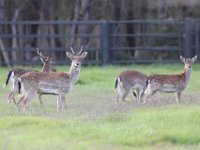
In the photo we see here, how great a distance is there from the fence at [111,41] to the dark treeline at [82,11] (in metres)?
0.11

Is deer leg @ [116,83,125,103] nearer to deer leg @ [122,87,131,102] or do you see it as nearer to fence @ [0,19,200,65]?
deer leg @ [122,87,131,102]

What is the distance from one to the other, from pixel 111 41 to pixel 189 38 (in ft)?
10.3

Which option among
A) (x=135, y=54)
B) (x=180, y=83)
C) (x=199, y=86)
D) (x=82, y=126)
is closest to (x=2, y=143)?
(x=82, y=126)

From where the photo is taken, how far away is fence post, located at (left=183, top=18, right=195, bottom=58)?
32750mm

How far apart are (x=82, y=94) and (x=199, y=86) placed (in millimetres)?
3803

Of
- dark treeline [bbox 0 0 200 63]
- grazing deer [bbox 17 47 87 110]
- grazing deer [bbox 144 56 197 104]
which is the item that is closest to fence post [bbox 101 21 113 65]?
dark treeline [bbox 0 0 200 63]

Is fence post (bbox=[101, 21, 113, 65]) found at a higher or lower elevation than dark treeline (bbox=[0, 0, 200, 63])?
lower

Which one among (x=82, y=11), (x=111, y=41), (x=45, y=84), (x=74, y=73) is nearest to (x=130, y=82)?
(x=74, y=73)

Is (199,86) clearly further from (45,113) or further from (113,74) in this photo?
(45,113)

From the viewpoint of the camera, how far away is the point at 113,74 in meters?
28.4

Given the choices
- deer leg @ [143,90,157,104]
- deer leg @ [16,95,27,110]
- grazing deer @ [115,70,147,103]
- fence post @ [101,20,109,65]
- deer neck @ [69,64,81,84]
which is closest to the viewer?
deer leg @ [16,95,27,110]

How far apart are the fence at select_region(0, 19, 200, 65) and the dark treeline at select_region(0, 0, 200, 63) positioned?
0.37 feet

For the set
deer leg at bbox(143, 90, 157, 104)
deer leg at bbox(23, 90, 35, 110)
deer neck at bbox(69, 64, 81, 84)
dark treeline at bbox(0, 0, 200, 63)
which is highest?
dark treeline at bbox(0, 0, 200, 63)

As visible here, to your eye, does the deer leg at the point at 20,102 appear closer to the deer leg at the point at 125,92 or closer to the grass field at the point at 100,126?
the grass field at the point at 100,126
